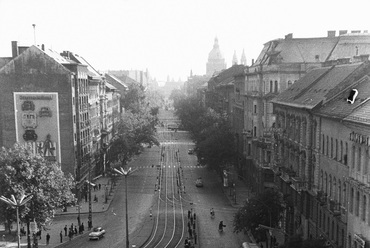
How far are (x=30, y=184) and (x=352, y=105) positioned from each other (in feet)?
101

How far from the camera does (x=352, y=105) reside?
1457 inches

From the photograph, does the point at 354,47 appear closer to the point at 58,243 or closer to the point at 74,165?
the point at 74,165

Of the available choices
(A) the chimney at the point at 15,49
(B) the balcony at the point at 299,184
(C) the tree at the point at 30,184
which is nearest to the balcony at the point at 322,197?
(B) the balcony at the point at 299,184

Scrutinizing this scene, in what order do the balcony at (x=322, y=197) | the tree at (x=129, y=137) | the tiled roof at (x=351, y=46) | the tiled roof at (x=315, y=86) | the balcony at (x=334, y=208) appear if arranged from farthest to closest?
the tree at (x=129, y=137) < the tiled roof at (x=351, y=46) < the tiled roof at (x=315, y=86) < the balcony at (x=322, y=197) < the balcony at (x=334, y=208)

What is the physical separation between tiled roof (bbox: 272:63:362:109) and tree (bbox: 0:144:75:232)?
26.4 metres

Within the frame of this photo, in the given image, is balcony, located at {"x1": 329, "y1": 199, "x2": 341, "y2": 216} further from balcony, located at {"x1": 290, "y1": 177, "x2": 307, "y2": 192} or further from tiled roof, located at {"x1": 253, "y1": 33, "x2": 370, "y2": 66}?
tiled roof, located at {"x1": 253, "y1": 33, "x2": 370, "y2": 66}

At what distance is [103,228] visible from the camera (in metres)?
56.6

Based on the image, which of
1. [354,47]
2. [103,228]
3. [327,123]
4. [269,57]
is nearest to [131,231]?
[103,228]

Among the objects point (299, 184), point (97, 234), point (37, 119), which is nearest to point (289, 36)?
point (299, 184)

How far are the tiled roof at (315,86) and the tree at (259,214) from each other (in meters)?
9.92

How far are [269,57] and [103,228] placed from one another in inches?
1501

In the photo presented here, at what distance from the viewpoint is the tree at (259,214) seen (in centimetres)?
4606

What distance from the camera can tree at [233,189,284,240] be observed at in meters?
46.1

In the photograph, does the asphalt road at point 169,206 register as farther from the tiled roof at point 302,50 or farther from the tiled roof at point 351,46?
the tiled roof at point 351,46
